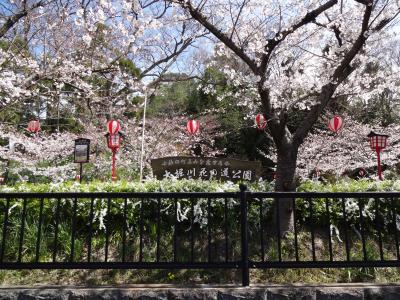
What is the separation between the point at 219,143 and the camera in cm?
2033

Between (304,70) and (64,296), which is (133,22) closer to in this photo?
(304,70)

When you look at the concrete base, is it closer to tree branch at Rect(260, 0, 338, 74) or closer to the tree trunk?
the tree trunk

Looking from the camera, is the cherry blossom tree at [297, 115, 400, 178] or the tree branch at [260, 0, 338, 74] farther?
the cherry blossom tree at [297, 115, 400, 178]

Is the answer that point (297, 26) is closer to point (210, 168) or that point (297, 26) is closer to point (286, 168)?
point (286, 168)

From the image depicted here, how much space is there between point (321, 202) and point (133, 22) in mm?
4575

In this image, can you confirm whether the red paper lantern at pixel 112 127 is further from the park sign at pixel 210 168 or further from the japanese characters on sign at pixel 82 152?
the park sign at pixel 210 168

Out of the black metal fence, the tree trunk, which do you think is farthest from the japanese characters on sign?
the tree trunk

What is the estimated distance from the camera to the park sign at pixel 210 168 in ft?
30.1

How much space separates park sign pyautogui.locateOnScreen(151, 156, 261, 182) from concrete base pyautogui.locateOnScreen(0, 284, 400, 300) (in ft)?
18.3

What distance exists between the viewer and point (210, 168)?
30.4 feet

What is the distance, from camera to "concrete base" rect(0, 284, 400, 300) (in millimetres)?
3498

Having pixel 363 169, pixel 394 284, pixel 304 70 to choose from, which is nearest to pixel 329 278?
pixel 394 284

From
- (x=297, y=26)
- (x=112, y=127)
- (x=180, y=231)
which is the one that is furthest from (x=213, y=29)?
(x=112, y=127)

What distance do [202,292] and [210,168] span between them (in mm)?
5829
